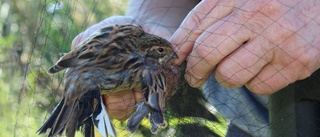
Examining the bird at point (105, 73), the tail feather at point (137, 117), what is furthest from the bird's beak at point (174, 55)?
the tail feather at point (137, 117)

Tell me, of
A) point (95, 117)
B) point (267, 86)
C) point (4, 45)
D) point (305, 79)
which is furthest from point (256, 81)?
point (4, 45)

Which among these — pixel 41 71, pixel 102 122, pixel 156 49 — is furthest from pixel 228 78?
pixel 41 71

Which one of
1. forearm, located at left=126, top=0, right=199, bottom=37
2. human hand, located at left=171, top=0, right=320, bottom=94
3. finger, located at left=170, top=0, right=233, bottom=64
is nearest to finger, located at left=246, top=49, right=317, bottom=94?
human hand, located at left=171, top=0, right=320, bottom=94

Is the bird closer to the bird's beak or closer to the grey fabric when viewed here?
the bird's beak

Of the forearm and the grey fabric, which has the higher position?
the forearm

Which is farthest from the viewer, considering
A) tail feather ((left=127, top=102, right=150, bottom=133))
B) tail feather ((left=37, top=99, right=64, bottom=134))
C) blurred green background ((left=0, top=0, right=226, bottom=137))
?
blurred green background ((left=0, top=0, right=226, bottom=137))

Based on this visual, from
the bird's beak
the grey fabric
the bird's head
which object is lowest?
the grey fabric

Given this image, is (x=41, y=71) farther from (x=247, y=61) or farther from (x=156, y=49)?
(x=247, y=61)
